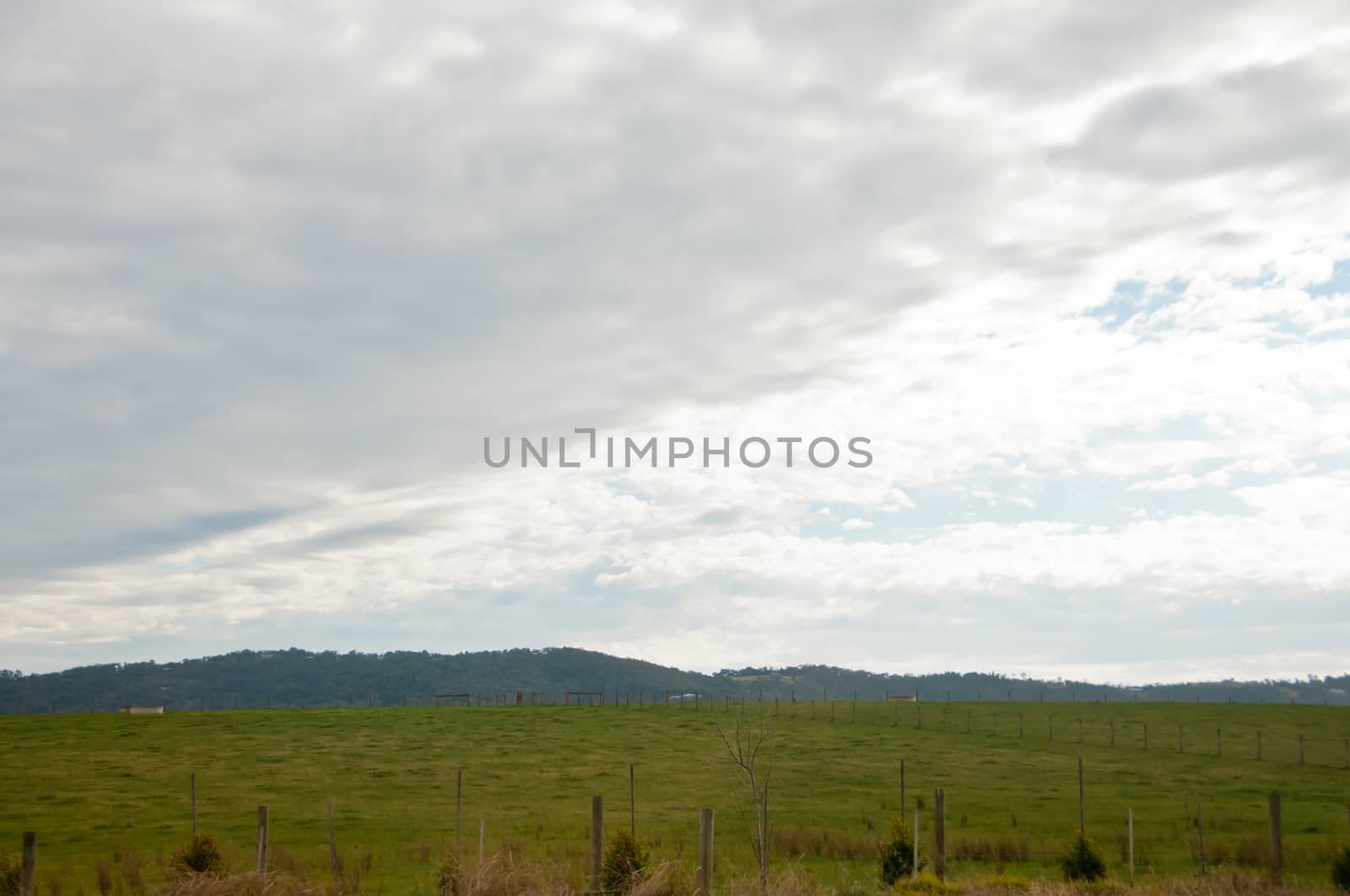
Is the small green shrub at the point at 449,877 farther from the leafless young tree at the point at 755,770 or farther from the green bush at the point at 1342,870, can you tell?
the green bush at the point at 1342,870

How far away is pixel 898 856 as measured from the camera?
30.7m

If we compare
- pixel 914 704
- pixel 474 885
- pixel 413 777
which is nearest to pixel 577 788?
pixel 413 777

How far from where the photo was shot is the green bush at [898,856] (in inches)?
1199

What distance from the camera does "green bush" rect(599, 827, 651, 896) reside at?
27281mm

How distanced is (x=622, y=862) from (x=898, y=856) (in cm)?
775

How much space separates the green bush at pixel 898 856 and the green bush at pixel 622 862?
6.60 m

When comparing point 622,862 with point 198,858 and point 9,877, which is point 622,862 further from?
point 9,877

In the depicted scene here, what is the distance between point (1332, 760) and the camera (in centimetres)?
8206

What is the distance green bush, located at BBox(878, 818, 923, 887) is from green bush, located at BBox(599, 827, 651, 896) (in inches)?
260

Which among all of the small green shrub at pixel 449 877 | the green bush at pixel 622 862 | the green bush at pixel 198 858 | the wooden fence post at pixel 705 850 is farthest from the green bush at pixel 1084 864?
the green bush at pixel 198 858

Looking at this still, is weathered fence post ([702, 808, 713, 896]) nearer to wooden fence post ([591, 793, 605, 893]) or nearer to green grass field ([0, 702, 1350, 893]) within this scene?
wooden fence post ([591, 793, 605, 893])

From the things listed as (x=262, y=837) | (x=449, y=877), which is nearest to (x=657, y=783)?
(x=262, y=837)

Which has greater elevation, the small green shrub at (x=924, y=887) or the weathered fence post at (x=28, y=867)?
the weathered fence post at (x=28, y=867)

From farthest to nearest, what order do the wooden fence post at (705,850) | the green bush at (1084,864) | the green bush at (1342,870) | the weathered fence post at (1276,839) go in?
the green bush at (1084,864), the green bush at (1342,870), the weathered fence post at (1276,839), the wooden fence post at (705,850)
